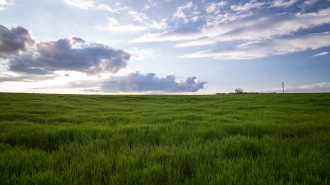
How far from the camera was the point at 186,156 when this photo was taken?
10.8 ft

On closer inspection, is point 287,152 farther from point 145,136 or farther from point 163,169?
point 145,136

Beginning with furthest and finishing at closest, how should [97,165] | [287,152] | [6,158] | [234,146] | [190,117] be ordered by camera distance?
[190,117] < [234,146] < [287,152] < [6,158] < [97,165]

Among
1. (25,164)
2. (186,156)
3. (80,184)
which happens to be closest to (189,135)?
(186,156)

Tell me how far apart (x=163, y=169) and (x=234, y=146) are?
181 cm

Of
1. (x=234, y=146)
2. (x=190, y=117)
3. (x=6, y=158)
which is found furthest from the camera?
(x=190, y=117)

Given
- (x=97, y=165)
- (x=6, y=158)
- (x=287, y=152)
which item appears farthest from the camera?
(x=287, y=152)

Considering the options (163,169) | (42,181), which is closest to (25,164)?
(42,181)

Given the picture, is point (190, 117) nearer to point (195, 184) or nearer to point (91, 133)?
point (91, 133)

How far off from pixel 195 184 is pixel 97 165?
5.05 feet

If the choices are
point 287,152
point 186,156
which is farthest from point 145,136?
point 287,152

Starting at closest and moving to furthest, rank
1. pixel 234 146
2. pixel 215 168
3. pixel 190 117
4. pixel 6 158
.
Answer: pixel 215 168 < pixel 6 158 < pixel 234 146 < pixel 190 117

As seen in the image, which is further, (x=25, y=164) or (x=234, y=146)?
(x=234, y=146)

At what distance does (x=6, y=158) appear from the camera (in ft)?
10.6

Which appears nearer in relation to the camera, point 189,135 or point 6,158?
point 6,158
